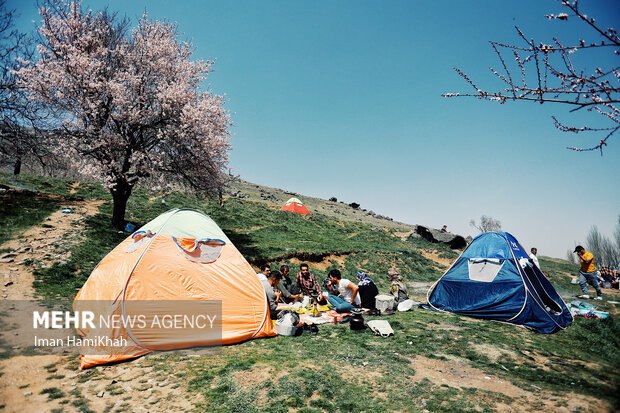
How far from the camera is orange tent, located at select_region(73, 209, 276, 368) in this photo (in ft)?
19.9

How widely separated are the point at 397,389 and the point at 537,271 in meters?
8.43

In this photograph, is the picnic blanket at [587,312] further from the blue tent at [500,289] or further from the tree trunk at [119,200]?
the tree trunk at [119,200]

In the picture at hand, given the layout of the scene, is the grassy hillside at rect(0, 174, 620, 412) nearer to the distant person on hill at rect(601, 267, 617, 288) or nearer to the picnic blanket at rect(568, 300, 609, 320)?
the picnic blanket at rect(568, 300, 609, 320)

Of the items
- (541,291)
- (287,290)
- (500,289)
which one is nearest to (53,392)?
(287,290)

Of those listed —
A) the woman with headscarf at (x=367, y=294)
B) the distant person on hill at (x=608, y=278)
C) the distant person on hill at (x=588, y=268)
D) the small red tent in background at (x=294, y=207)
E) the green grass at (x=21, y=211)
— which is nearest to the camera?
the woman with headscarf at (x=367, y=294)

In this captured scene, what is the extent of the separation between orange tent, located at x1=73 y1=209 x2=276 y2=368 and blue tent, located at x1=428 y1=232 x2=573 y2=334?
713cm

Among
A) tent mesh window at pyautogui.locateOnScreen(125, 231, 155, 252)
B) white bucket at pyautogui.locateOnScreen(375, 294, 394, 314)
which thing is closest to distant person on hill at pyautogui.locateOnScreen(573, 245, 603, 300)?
white bucket at pyautogui.locateOnScreen(375, 294, 394, 314)

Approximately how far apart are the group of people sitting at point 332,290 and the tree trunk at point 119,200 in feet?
32.6

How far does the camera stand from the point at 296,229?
89.6ft

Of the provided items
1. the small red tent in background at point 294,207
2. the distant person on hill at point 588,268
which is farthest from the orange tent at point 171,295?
the small red tent in background at point 294,207

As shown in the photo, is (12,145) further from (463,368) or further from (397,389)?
(463,368)

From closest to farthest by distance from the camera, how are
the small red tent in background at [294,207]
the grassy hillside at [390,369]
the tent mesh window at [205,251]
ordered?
the grassy hillside at [390,369] < the tent mesh window at [205,251] < the small red tent in background at [294,207]

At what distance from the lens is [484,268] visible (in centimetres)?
998

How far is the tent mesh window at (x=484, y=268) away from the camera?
9.70 meters
